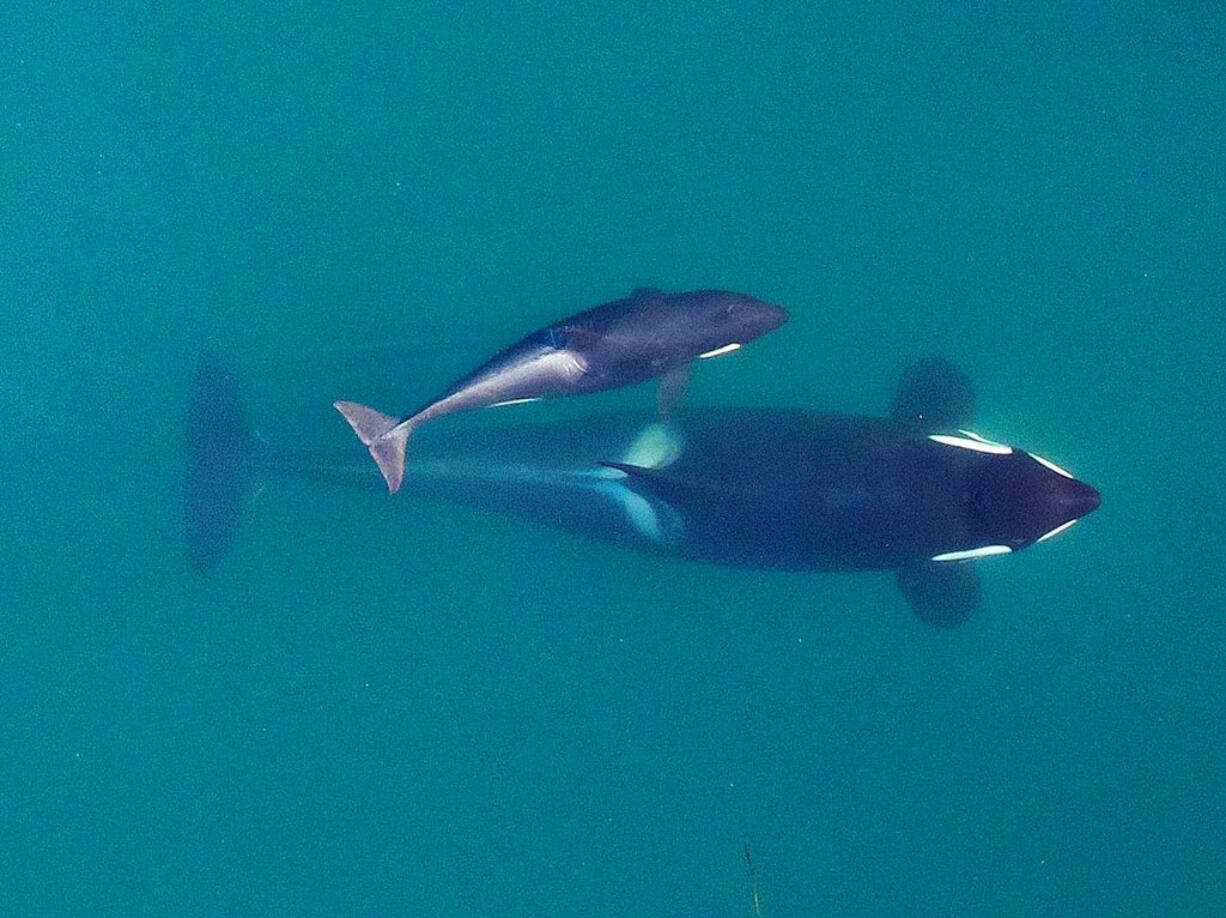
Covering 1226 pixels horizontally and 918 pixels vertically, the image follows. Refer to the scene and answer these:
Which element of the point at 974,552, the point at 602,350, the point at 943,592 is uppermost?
the point at 602,350

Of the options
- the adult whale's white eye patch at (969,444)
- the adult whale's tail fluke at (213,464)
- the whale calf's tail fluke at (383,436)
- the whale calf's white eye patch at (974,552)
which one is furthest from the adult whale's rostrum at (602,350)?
the adult whale's tail fluke at (213,464)

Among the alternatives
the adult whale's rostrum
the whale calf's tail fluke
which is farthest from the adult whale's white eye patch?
the whale calf's tail fluke

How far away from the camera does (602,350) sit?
141 inches

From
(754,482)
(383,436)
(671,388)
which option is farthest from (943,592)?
(383,436)

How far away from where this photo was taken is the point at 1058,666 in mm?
5508

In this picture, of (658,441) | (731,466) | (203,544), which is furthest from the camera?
(203,544)

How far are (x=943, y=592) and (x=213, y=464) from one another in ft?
12.7

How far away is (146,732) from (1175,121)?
6634mm

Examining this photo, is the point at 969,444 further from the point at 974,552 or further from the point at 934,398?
the point at 934,398

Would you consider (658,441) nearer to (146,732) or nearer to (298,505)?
(298,505)

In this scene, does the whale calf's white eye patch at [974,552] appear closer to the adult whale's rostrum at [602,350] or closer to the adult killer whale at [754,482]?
the adult killer whale at [754,482]

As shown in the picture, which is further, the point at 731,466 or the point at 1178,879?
the point at 1178,879

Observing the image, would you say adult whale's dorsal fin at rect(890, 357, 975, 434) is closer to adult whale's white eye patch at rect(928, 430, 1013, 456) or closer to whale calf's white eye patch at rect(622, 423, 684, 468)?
adult whale's white eye patch at rect(928, 430, 1013, 456)

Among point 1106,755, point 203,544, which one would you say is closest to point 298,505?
point 203,544
